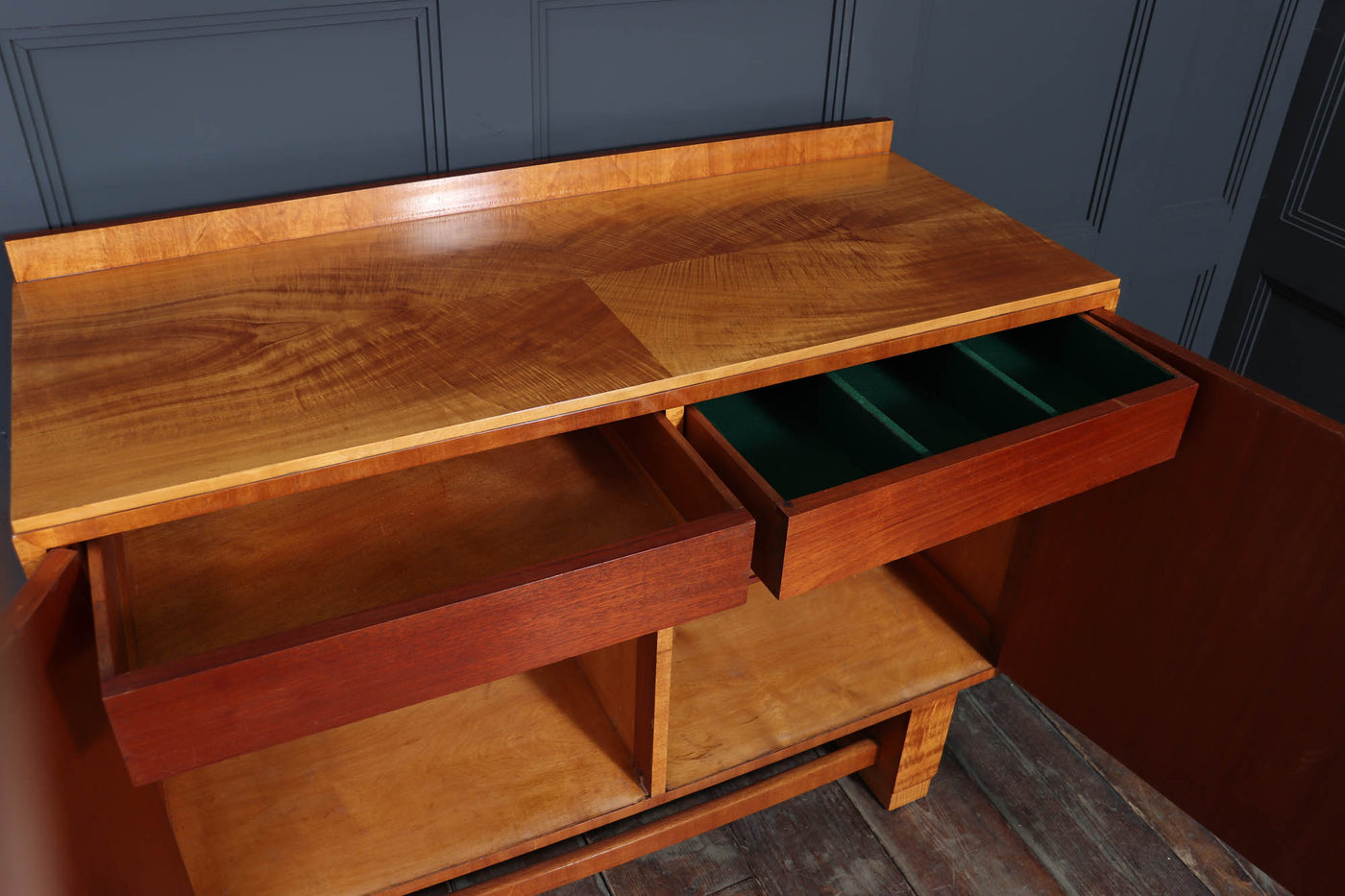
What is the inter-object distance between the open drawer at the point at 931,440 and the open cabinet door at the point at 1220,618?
0.24 feet

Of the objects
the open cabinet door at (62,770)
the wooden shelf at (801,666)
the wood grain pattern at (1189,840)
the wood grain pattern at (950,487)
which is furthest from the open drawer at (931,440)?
the wood grain pattern at (1189,840)

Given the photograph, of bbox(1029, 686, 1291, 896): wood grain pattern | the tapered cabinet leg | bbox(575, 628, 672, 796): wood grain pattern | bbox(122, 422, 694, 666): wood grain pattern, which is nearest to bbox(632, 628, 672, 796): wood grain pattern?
bbox(575, 628, 672, 796): wood grain pattern

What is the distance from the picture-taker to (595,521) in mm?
1051

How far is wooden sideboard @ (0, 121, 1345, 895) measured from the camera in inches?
31.7

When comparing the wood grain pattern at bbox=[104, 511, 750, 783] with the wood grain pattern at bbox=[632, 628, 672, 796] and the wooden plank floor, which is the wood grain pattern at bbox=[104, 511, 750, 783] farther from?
the wooden plank floor

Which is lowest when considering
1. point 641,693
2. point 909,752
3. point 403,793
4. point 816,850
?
point 816,850

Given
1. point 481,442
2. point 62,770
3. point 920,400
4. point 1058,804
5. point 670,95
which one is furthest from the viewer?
point 1058,804

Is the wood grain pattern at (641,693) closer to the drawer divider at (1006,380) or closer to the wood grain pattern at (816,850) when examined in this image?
the wood grain pattern at (816,850)

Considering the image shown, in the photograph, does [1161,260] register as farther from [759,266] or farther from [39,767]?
[39,767]

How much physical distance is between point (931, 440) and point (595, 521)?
41 cm

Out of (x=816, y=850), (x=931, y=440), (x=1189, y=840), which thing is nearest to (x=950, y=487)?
(x=931, y=440)

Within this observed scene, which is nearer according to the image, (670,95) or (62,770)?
(62,770)

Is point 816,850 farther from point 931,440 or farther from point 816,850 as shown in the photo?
point 931,440

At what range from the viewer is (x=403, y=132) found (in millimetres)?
1250
